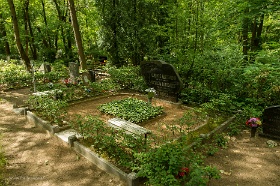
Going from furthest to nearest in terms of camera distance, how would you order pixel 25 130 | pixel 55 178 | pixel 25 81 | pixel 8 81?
pixel 25 81 → pixel 8 81 → pixel 25 130 → pixel 55 178

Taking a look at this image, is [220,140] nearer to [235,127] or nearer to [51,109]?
[235,127]

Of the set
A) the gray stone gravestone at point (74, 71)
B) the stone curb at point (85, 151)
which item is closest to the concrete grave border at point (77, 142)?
the stone curb at point (85, 151)

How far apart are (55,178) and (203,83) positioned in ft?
23.0

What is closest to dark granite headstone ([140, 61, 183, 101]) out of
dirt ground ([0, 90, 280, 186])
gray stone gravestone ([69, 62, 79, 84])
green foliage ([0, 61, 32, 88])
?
dirt ground ([0, 90, 280, 186])

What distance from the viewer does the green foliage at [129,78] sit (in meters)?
10.9

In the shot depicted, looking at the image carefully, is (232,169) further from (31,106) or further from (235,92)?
(31,106)

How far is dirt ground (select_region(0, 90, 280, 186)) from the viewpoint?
4.34m

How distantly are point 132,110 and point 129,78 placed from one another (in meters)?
3.48

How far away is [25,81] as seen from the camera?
41.1 ft

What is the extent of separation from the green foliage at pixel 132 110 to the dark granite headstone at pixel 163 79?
1098 mm

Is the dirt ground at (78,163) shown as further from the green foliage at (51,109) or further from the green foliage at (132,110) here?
the green foliage at (132,110)

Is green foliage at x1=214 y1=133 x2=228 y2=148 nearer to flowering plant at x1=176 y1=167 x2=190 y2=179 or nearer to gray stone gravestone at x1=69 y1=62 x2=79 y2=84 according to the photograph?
flowering plant at x1=176 y1=167 x2=190 y2=179

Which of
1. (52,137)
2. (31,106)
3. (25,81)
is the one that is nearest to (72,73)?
(25,81)

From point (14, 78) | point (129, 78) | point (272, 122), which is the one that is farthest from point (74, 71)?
point (272, 122)
